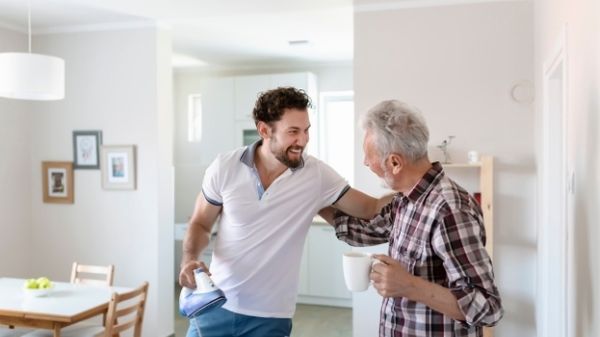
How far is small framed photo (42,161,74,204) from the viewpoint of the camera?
4.24 metres

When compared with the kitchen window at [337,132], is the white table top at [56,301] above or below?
below

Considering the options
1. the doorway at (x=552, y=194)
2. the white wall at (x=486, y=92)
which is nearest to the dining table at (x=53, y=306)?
the white wall at (x=486, y=92)

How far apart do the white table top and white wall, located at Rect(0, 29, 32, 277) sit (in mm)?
965

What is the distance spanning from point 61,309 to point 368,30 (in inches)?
98.8

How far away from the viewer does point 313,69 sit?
5.80 m

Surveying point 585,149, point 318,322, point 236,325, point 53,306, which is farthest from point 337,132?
point 585,149

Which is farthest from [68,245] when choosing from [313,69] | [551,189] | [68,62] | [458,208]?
[458,208]

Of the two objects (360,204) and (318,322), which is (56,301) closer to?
(360,204)

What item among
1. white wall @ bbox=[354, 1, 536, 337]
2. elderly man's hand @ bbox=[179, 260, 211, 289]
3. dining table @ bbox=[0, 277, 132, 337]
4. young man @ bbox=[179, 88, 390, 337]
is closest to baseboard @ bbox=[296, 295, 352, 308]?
white wall @ bbox=[354, 1, 536, 337]

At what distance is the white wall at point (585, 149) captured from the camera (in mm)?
1254

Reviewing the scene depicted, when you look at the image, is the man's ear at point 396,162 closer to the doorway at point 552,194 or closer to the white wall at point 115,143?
the doorway at point 552,194

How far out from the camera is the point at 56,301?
2879 mm

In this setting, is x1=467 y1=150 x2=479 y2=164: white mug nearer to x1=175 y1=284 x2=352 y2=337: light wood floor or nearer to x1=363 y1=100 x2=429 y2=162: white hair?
x1=175 y1=284 x2=352 y2=337: light wood floor

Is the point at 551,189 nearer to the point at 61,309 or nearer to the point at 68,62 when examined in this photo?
the point at 61,309
